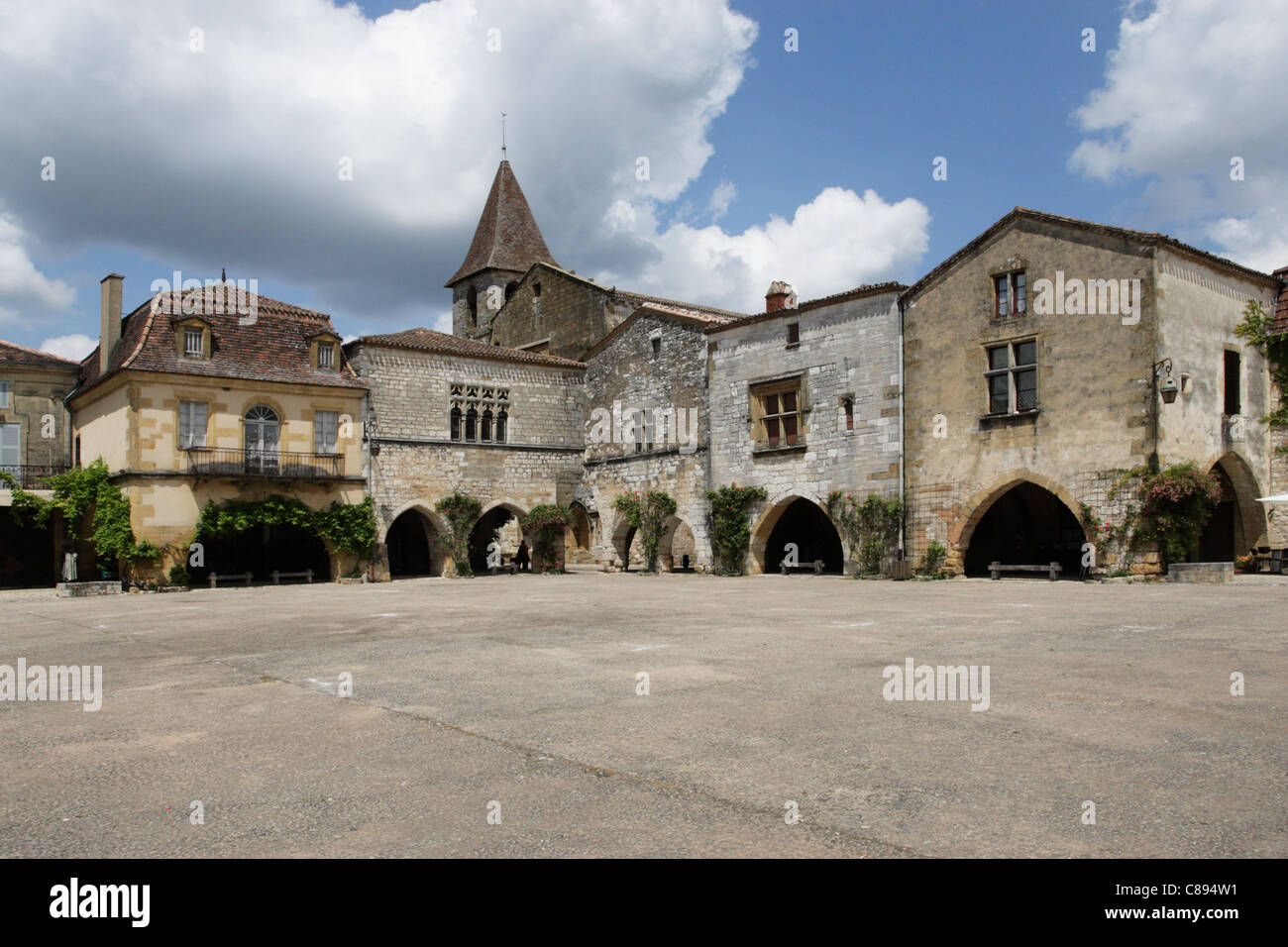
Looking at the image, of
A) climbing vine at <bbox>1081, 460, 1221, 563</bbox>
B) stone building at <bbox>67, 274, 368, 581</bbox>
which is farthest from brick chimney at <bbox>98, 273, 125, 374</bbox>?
climbing vine at <bbox>1081, 460, 1221, 563</bbox>

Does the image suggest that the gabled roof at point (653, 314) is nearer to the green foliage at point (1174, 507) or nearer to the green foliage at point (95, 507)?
the green foliage at point (1174, 507)

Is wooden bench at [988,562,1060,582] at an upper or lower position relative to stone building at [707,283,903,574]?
lower

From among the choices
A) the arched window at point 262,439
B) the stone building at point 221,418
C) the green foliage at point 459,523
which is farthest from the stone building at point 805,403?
the arched window at point 262,439

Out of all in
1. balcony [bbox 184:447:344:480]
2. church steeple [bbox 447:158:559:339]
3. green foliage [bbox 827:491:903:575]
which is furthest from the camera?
church steeple [bbox 447:158:559:339]

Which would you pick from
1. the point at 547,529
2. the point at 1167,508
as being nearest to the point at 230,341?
the point at 547,529

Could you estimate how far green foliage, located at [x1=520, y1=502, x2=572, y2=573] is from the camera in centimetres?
3070

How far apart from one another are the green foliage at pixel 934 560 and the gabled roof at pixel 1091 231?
6.16m

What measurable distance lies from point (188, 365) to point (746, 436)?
49.7 feet

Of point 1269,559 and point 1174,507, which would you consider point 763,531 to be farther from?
point 1269,559

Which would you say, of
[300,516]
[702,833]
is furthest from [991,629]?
[300,516]

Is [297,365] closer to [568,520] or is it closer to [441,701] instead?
[568,520]

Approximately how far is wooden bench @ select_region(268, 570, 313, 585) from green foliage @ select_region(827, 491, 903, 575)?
1484 centimetres

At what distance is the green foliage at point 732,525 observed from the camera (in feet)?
89.4

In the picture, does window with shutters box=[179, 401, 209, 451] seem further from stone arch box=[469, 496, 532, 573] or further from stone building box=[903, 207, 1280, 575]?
stone building box=[903, 207, 1280, 575]
